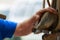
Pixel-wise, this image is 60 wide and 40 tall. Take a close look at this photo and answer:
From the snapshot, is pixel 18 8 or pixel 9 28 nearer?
pixel 9 28

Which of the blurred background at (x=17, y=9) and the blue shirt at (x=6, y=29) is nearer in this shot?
the blue shirt at (x=6, y=29)

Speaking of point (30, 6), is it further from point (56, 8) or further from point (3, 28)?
point (56, 8)

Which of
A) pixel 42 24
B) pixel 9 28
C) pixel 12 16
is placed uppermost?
pixel 42 24

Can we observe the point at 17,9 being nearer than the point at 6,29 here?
No

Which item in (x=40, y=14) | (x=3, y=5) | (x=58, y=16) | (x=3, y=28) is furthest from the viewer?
(x=3, y=5)

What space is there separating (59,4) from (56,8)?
3 centimetres

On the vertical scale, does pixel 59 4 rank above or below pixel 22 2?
above

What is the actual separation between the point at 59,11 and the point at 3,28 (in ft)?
2.22

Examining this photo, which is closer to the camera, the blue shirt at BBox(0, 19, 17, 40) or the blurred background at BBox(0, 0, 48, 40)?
the blue shirt at BBox(0, 19, 17, 40)

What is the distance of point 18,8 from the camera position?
1891mm

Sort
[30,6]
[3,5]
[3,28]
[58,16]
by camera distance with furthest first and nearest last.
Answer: [3,5]
[30,6]
[3,28]
[58,16]

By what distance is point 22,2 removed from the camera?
1901 millimetres

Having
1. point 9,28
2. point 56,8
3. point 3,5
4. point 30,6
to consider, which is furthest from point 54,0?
point 3,5

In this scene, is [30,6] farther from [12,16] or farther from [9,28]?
[9,28]
